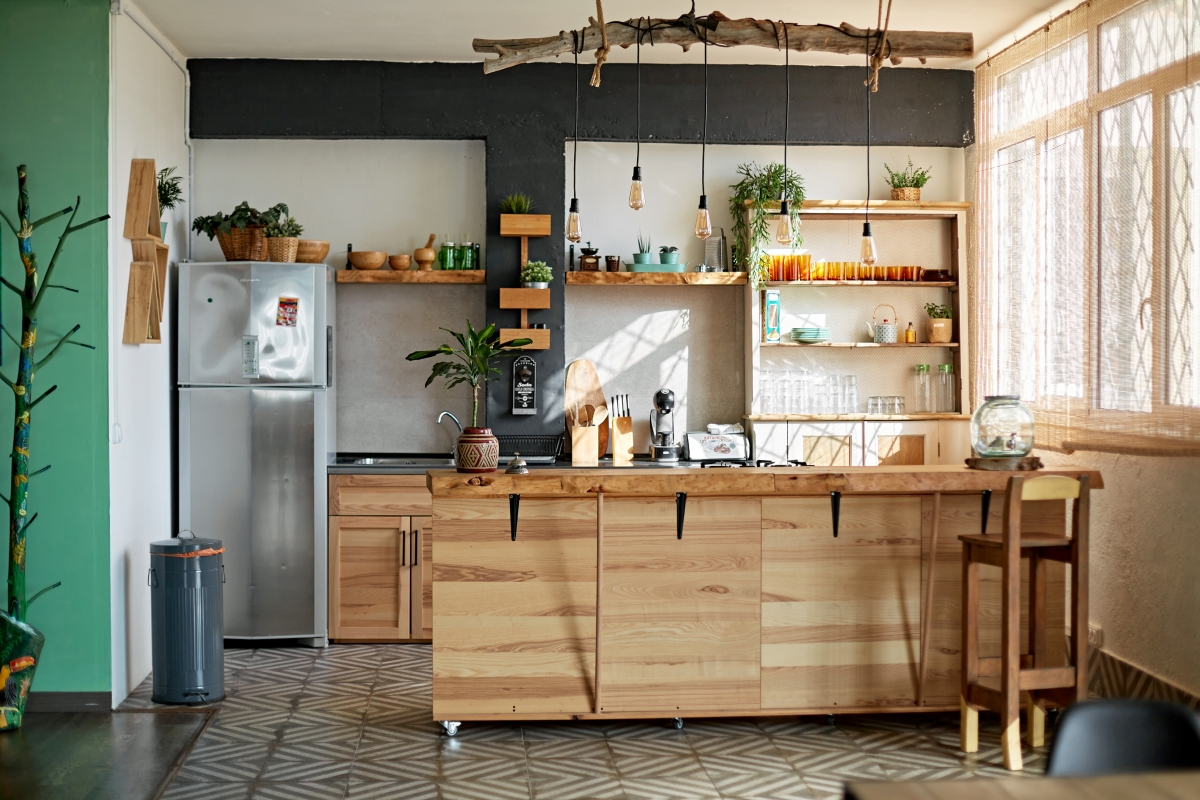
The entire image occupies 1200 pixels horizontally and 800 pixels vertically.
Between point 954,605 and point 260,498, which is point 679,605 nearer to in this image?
point 954,605

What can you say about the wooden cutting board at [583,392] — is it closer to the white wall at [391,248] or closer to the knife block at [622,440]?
the knife block at [622,440]

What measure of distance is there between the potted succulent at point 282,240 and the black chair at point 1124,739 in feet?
15.5

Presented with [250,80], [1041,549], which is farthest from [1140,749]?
[250,80]

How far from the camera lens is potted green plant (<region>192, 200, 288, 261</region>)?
5.57 m

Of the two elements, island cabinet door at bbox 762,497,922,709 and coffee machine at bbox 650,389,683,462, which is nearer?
island cabinet door at bbox 762,497,922,709

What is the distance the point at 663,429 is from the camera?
6.03 m

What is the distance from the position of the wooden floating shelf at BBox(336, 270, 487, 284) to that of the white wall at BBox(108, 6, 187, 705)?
96 cm

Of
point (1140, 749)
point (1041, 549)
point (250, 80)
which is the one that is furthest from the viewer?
point (250, 80)

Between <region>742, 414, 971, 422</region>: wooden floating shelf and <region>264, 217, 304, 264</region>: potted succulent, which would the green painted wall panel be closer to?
<region>264, 217, 304, 264</region>: potted succulent

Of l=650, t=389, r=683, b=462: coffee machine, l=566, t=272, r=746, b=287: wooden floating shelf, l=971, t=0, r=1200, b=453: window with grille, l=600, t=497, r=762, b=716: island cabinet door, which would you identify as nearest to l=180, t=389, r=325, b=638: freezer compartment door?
l=566, t=272, r=746, b=287: wooden floating shelf

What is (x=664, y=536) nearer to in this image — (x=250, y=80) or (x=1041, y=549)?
(x=1041, y=549)

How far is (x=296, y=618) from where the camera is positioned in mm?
5641

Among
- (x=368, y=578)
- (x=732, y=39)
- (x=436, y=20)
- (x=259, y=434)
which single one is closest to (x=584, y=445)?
(x=368, y=578)

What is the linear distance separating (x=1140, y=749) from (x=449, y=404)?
478cm
